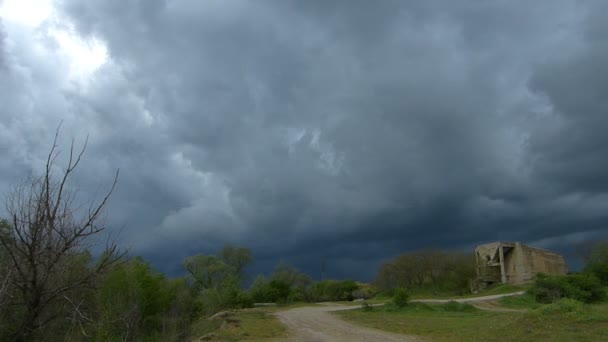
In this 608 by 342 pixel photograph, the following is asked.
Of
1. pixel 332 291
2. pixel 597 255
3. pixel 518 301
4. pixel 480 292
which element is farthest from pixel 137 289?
pixel 597 255

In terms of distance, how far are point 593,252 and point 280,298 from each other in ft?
143

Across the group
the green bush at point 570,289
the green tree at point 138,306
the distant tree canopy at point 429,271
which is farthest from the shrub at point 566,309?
the distant tree canopy at point 429,271

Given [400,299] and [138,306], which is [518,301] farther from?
[138,306]

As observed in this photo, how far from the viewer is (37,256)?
16.3ft

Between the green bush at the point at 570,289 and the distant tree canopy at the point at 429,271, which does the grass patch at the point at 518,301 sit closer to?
the green bush at the point at 570,289

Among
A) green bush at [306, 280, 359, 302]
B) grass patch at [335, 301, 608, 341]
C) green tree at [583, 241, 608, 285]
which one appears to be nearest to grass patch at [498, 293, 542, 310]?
green tree at [583, 241, 608, 285]

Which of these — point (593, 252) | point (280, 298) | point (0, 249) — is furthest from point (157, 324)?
point (593, 252)

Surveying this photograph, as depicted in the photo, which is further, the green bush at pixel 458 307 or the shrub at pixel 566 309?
the green bush at pixel 458 307

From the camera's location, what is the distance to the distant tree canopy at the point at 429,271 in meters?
65.2

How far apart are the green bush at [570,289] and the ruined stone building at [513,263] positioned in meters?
22.4

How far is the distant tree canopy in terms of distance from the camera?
214 feet

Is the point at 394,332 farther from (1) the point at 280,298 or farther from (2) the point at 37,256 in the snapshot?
(1) the point at 280,298

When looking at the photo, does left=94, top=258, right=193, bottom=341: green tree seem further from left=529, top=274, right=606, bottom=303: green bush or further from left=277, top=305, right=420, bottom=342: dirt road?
left=529, top=274, right=606, bottom=303: green bush

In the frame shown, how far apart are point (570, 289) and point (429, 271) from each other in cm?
3686
